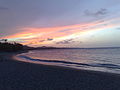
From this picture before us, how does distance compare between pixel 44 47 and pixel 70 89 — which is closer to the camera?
pixel 70 89

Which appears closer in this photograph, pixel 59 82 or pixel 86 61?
pixel 59 82

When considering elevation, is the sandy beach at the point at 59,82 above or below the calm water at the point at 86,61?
above

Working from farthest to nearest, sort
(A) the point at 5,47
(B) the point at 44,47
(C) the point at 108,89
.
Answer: (B) the point at 44,47 → (A) the point at 5,47 → (C) the point at 108,89

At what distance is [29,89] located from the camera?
21.4 feet

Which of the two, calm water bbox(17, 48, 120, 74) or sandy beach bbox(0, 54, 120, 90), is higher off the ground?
sandy beach bbox(0, 54, 120, 90)

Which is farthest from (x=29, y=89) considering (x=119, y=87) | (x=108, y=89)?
(x=119, y=87)

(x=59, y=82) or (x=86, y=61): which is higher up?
(x=59, y=82)

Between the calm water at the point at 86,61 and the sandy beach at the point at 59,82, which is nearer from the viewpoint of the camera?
the sandy beach at the point at 59,82

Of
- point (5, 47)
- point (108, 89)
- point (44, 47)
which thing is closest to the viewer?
point (108, 89)

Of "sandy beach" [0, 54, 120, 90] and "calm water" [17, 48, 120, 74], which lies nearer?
"sandy beach" [0, 54, 120, 90]

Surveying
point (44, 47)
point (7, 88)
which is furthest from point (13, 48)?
point (44, 47)

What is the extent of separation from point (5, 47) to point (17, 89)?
268 feet

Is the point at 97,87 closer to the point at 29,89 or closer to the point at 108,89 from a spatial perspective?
the point at 108,89

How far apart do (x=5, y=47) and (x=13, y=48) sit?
5.95 meters
